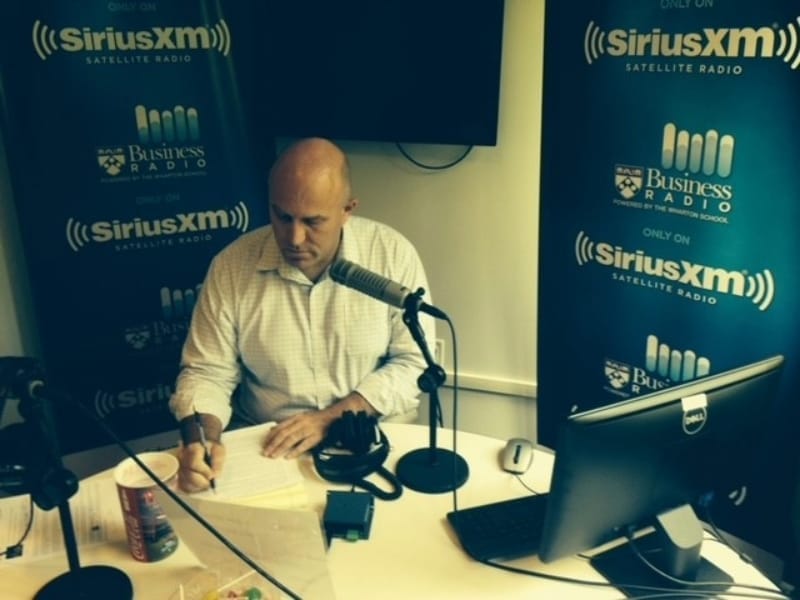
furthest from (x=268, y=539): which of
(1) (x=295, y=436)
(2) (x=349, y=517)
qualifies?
(1) (x=295, y=436)

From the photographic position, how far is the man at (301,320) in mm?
1875

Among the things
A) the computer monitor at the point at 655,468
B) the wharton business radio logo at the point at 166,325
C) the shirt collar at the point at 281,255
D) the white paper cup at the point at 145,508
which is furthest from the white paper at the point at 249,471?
the wharton business radio logo at the point at 166,325

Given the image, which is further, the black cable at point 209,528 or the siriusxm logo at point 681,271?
the siriusxm logo at point 681,271

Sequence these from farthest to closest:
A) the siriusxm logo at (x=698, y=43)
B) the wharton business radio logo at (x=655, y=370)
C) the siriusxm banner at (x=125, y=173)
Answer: the siriusxm banner at (x=125, y=173)
the wharton business radio logo at (x=655, y=370)
the siriusxm logo at (x=698, y=43)

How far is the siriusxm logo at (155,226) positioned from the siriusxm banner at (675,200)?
103 cm

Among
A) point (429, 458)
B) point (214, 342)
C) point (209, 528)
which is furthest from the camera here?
point (214, 342)

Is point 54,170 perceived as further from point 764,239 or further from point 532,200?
point 764,239

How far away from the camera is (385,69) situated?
8.16 ft

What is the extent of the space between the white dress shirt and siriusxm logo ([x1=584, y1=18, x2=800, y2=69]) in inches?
32.6

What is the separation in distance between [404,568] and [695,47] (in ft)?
4.62

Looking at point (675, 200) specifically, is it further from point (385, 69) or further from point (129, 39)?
point (129, 39)

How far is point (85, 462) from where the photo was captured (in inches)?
106

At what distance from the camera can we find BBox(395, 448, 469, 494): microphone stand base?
60.4 inches

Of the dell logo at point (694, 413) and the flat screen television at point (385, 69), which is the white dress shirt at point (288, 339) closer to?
the flat screen television at point (385, 69)
